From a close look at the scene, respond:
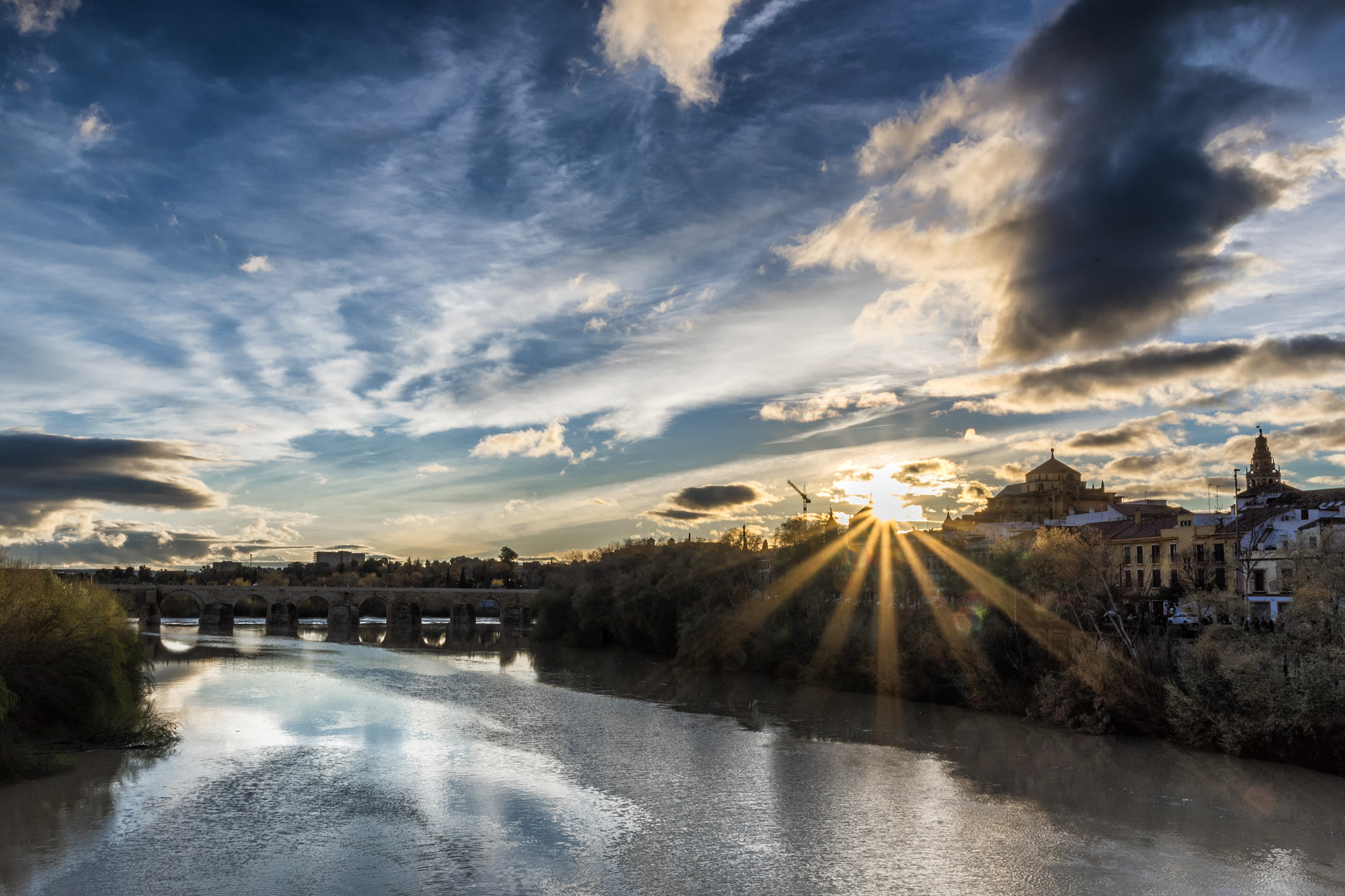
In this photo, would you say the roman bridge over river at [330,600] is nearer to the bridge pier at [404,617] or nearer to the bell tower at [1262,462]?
the bridge pier at [404,617]

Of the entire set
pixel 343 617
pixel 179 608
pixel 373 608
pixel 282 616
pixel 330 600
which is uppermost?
pixel 330 600

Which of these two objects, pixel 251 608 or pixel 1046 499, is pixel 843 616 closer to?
pixel 1046 499

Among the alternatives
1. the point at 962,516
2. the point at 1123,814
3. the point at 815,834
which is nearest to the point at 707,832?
the point at 815,834

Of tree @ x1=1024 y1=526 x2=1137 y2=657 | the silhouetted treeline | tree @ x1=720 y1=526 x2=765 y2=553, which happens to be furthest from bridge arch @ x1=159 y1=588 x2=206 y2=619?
tree @ x1=1024 y1=526 x2=1137 y2=657

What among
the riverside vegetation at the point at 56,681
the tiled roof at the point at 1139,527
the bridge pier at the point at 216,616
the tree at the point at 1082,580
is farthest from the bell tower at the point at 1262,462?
the bridge pier at the point at 216,616

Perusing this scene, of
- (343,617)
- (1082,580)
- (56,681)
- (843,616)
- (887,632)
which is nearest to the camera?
(56,681)

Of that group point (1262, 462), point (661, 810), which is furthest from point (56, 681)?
point (1262, 462)

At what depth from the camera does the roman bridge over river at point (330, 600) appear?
10419cm

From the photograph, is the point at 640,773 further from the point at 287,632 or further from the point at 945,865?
the point at 287,632

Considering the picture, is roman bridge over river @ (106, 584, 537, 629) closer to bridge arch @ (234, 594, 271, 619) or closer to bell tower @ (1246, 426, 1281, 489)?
bridge arch @ (234, 594, 271, 619)

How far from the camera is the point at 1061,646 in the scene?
108ft

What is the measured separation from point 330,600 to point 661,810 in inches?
3959

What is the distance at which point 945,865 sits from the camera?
627 inches

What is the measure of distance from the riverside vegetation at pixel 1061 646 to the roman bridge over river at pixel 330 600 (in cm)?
5357
